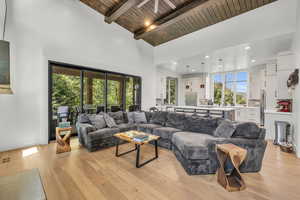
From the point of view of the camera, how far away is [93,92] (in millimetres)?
4840

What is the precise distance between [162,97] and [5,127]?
6.85 meters

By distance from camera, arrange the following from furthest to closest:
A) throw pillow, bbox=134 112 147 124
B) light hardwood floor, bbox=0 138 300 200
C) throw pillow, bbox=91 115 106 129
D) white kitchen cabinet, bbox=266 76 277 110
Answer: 1. white kitchen cabinet, bbox=266 76 277 110
2. throw pillow, bbox=134 112 147 124
3. throw pillow, bbox=91 115 106 129
4. light hardwood floor, bbox=0 138 300 200

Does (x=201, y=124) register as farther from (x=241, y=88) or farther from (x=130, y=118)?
(x=241, y=88)

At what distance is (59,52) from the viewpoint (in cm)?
387

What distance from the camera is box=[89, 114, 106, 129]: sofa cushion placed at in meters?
3.57

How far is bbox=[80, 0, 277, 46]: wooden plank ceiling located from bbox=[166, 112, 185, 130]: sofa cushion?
326 centimetres

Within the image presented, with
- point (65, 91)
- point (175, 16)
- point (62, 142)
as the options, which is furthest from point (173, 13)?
point (62, 142)

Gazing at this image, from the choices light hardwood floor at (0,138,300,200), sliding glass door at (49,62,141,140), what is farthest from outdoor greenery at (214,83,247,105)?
sliding glass door at (49,62,141,140)

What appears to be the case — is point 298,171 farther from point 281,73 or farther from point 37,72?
point 37,72

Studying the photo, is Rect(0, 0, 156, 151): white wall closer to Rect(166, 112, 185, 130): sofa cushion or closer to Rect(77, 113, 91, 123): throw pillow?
Rect(77, 113, 91, 123): throw pillow

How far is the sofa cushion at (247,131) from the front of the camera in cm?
223

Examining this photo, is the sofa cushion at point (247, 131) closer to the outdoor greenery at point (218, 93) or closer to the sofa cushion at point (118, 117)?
the sofa cushion at point (118, 117)

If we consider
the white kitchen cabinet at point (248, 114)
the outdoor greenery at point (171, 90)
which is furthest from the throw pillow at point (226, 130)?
the outdoor greenery at point (171, 90)

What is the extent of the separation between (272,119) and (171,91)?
19.7 feet
